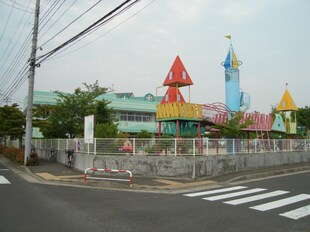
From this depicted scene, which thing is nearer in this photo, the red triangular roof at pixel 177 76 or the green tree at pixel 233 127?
the red triangular roof at pixel 177 76

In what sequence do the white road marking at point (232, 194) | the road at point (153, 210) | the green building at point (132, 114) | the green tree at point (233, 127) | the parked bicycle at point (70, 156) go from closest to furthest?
1. the road at point (153, 210)
2. the white road marking at point (232, 194)
3. the parked bicycle at point (70, 156)
4. the green tree at point (233, 127)
5. the green building at point (132, 114)

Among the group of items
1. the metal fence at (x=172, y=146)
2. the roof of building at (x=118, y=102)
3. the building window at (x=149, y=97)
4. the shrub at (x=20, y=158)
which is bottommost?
the shrub at (x=20, y=158)

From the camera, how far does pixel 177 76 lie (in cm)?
2031

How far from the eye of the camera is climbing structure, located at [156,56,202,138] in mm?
19344

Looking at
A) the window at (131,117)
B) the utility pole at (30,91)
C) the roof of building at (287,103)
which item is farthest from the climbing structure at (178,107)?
the window at (131,117)

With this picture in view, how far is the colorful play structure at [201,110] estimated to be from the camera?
64.7 feet

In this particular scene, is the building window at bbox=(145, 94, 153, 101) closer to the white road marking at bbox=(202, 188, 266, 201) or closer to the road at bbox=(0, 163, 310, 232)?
the road at bbox=(0, 163, 310, 232)

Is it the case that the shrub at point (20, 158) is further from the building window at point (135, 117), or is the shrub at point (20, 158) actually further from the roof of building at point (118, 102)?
the building window at point (135, 117)

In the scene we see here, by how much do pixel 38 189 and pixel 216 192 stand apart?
266 inches

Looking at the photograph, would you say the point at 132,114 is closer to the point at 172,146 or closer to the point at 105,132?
the point at 105,132

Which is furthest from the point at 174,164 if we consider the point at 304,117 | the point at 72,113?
the point at 304,117

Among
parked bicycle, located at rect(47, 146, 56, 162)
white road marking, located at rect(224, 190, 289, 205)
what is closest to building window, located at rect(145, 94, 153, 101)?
parked bicycle, located at rect(47, 146, 56, 162)

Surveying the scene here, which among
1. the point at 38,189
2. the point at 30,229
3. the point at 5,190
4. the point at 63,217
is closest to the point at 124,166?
the point at 38,189

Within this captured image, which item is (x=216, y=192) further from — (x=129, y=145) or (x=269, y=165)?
(x=269, y=165)
